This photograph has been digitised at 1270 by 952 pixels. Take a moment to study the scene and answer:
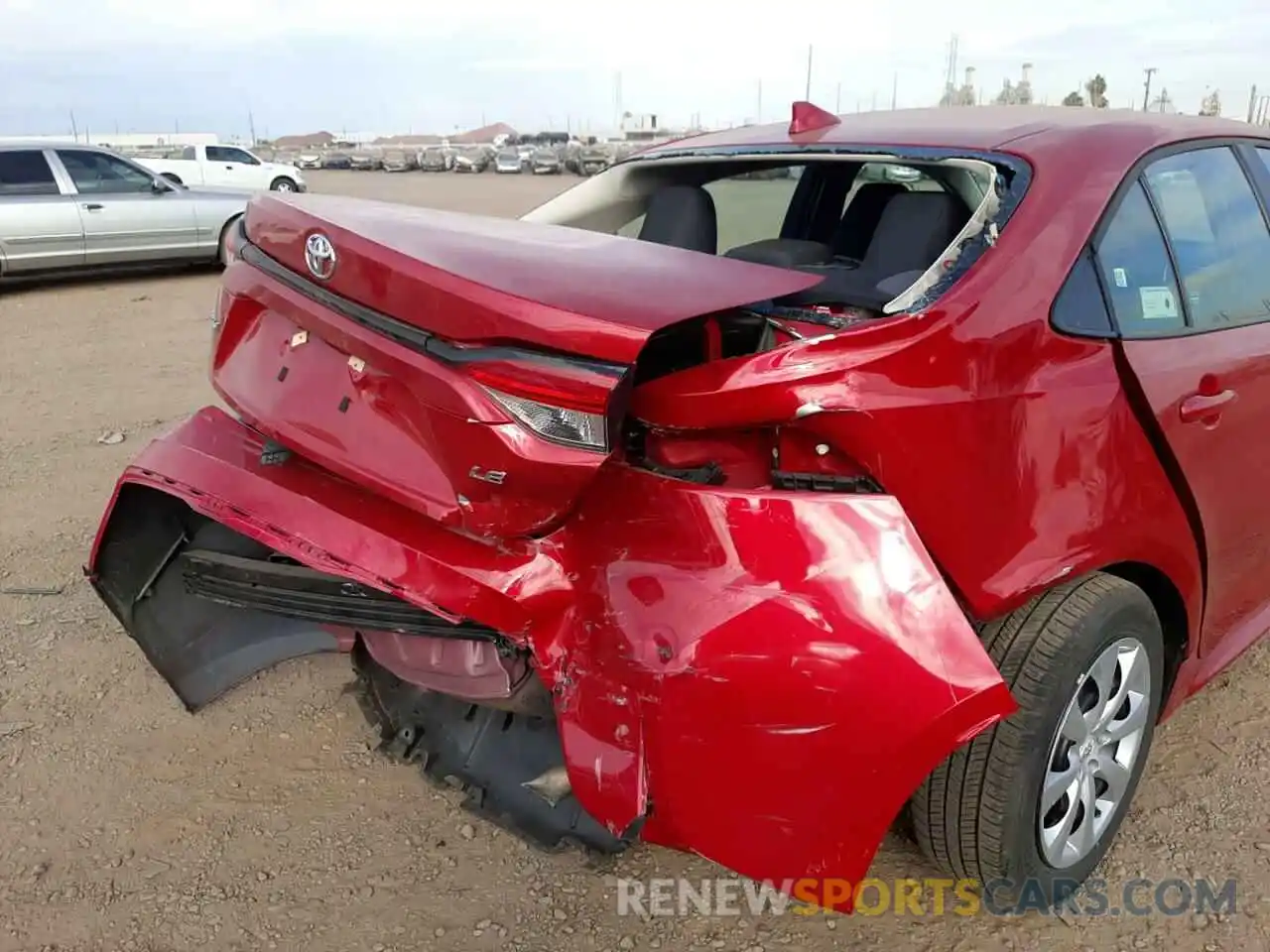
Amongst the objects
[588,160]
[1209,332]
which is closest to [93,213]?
[1209,332]

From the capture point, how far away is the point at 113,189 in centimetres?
1087

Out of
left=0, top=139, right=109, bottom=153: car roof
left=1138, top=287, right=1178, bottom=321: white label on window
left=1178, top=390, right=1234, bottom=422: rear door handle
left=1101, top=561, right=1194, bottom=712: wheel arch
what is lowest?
left=1101, top=561, right=1194, bottom=712: wheel arch

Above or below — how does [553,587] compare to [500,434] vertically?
below

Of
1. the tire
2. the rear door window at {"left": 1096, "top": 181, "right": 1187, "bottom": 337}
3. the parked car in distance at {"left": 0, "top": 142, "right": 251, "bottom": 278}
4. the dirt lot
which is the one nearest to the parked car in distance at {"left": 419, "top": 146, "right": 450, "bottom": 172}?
the parked car in distance at {"left": 0, "top": 142, "right": 251, "bottom": 278}

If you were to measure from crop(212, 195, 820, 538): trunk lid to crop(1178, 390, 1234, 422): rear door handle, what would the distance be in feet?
3.21

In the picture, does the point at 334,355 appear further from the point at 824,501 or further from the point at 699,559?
the point at 824,501

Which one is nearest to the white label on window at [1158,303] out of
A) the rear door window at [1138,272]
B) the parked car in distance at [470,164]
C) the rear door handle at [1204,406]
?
the rear door window at [1138,272]

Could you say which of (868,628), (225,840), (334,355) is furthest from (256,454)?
(868,628)

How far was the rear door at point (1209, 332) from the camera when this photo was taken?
91.3 inches

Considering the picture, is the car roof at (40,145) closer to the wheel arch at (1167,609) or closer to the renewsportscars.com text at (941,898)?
Answer: the renewsportscars.com text at (941,898)

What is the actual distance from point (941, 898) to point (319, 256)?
6.59ft

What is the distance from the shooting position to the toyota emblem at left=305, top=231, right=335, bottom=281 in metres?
2.10

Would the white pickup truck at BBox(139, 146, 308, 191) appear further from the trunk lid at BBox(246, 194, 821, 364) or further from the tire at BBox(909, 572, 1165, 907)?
the tire at BBox(909, 572, 1165, 907)

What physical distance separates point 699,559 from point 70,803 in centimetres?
199
